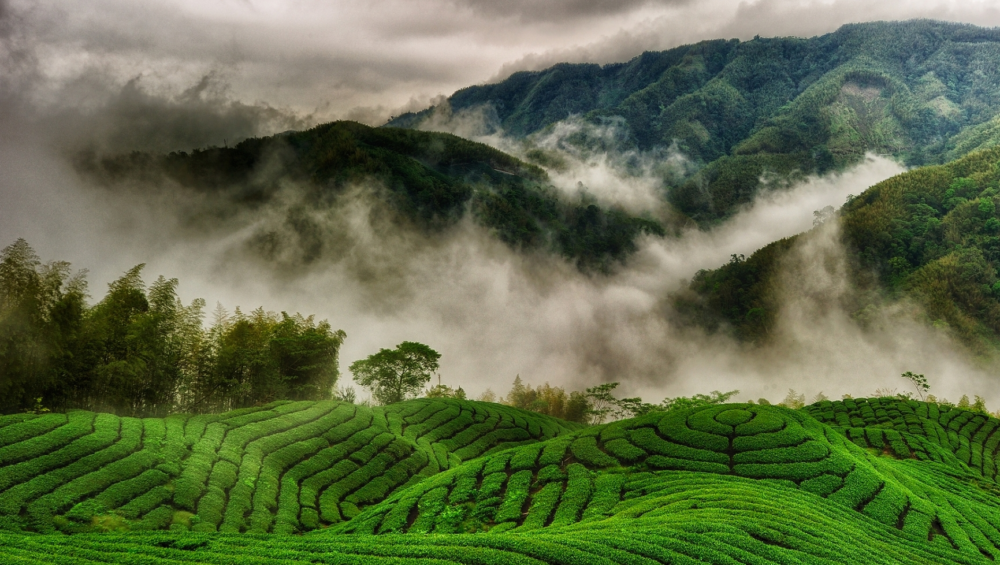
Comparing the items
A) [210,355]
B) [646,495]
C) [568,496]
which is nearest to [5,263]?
[210,355]

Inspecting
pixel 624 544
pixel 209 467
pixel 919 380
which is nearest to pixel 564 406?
pixel 919 380

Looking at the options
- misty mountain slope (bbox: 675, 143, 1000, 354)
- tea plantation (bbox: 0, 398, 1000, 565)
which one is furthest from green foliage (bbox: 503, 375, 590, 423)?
misty mountain slope (bbox: 675, 143, 1000, 354)

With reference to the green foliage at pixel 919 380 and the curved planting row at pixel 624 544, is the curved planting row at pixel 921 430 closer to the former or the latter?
the curved planting row at pixel 624 544

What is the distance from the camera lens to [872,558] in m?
21.0

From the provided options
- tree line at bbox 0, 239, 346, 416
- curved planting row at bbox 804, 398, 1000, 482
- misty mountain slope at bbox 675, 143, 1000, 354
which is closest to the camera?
tree line at bbox 0, 239, 346, 416

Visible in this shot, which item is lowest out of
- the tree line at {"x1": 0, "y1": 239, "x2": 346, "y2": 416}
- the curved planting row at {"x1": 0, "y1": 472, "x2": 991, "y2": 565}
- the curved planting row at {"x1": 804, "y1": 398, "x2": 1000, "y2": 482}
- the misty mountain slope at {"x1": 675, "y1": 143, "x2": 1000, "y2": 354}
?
the curved planting row at {"x1": 0, "y1": 472, "x2": 991, "y2": 565}

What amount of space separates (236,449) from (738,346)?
160 meters

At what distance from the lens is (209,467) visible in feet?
103

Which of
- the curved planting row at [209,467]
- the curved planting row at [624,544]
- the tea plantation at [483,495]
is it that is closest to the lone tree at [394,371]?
the curved planting row at [209,467]

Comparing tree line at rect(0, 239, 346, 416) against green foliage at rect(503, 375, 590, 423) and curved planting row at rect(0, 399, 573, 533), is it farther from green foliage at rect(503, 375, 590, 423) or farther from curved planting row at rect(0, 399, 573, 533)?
green foliage at rect(503, 375, 590, 423)

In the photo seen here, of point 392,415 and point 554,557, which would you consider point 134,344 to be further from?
point 554,557

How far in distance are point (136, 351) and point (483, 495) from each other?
98.9 feet

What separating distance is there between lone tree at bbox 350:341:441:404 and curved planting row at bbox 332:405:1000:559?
4002 cm

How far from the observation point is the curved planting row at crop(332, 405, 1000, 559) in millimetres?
26688
